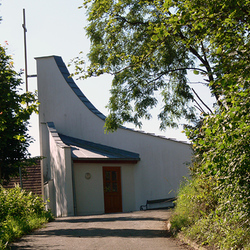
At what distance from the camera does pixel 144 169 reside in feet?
69.3

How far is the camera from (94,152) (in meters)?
20.0

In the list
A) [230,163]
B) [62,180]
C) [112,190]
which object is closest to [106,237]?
[230,163]

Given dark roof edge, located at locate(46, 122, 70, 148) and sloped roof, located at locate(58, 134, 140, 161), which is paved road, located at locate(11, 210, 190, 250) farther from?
dark roof edge, located at locate(46, 122, 70, 148)

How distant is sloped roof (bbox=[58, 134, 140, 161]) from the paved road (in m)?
6.73

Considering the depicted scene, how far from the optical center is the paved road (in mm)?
8422

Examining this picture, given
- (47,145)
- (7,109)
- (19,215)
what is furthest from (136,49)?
(47,145)

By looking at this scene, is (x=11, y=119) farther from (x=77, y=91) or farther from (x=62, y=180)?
(x=77, y=91)

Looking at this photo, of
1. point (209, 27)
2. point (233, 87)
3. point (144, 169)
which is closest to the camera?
point (233, 87)

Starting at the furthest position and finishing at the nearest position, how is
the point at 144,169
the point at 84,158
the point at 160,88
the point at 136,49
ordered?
the point at 144,169
the point at 84,158
the point at 160,88
the point at 136,49

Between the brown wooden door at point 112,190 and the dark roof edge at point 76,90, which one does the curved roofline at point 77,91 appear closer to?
the dark roof edge at point 76,90

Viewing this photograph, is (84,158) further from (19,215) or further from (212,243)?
(212,243)

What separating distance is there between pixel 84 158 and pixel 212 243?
11.9 metres

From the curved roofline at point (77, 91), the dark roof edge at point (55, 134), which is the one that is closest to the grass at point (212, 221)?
the dark roof edge at point (55, 134)

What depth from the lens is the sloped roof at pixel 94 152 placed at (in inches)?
747
